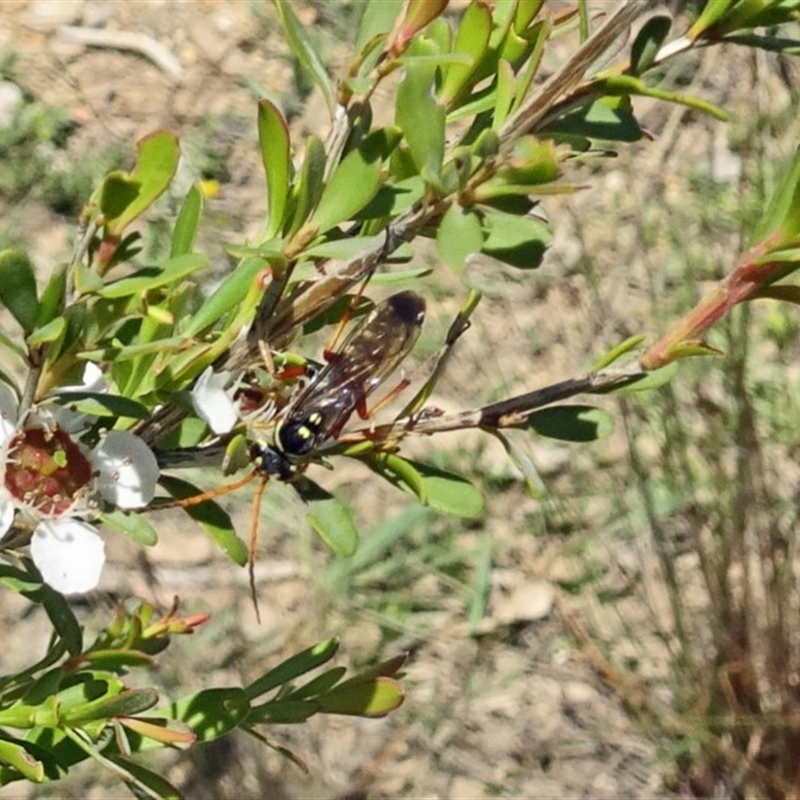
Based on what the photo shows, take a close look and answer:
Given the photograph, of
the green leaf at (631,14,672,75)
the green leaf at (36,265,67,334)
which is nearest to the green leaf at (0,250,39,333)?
the green leaf at (36,265,67,334)

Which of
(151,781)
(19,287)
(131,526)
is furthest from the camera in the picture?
(151,781)

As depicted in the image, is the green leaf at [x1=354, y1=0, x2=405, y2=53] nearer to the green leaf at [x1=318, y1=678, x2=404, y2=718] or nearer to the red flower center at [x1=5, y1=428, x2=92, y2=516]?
the red flower center at [x1=5, y1=428, x2=92, y2=516]

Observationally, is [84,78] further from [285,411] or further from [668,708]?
[285,411]

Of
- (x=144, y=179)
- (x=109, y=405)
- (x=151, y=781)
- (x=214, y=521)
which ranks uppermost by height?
(x=144, y=179)

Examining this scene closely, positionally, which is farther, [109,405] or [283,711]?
[283,711]

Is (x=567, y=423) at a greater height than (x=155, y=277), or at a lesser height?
lesser

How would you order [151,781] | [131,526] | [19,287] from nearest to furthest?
1. [19,287]
2. [131,526]
3. [151,781]

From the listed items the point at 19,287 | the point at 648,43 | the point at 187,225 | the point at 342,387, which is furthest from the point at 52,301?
the point at 648,43

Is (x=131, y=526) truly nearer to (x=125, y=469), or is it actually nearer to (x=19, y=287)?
(x=125, y=469)

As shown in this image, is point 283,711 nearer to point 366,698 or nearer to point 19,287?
point 366,698
